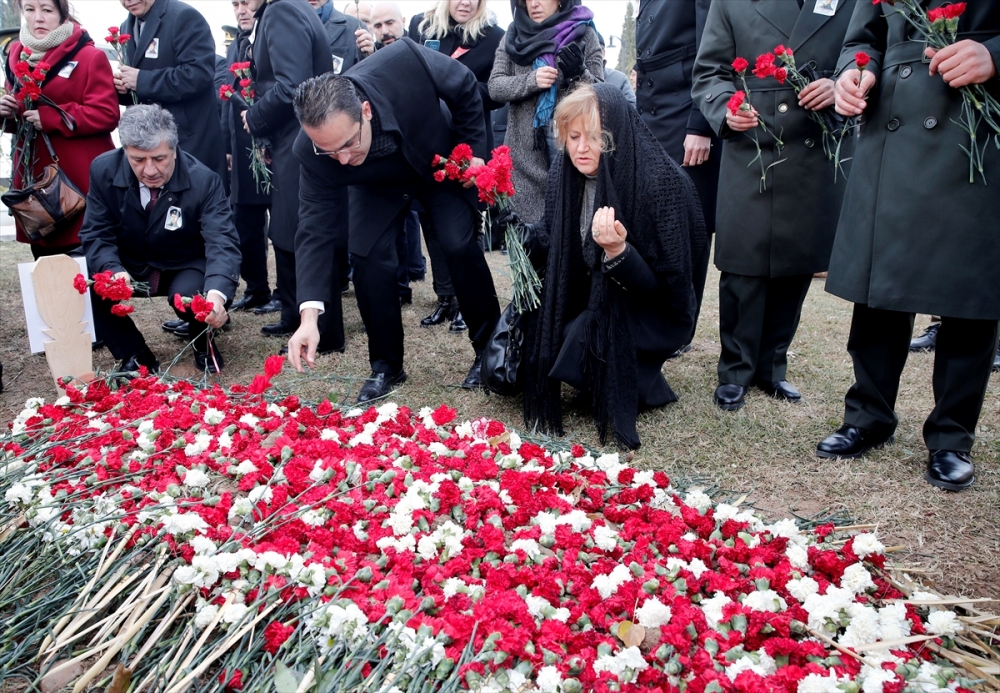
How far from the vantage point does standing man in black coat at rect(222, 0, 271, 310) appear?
17.4ft

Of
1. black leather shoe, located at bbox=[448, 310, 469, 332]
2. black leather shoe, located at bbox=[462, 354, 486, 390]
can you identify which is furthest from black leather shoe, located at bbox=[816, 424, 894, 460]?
black leather shoe, located at bbox=[448, 310, 469, 332]

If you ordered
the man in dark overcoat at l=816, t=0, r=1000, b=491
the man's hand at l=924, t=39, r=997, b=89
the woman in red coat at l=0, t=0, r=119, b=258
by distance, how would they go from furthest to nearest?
the woman in red coat at l=0, t=0, r=119, b=258 → the man in dark overcoat at l=816, t=0, r=1000, b=491 → the man's hand at l=924, t=39, r=997, b=89

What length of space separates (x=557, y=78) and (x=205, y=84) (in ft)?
7.76

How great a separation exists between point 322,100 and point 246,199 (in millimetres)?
2448

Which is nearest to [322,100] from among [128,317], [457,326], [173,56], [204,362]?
A: [128,317]

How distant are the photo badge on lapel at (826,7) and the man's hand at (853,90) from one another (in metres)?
0.65

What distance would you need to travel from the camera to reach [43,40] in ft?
14.6

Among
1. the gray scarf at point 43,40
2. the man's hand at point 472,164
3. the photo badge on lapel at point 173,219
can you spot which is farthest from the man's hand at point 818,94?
the gray scarf at point 43,40

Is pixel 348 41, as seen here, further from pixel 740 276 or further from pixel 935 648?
pixel 935 648

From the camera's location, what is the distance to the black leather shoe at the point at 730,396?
3.58 meters

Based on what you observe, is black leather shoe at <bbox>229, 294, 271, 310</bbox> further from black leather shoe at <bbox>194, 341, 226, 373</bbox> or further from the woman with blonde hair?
the woman with blonde hair

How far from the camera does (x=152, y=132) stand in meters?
3.93

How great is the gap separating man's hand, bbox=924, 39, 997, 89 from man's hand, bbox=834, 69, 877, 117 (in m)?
0.28

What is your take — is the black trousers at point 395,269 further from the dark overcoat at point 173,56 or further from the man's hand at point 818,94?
the dark overcoat at point 173,56
